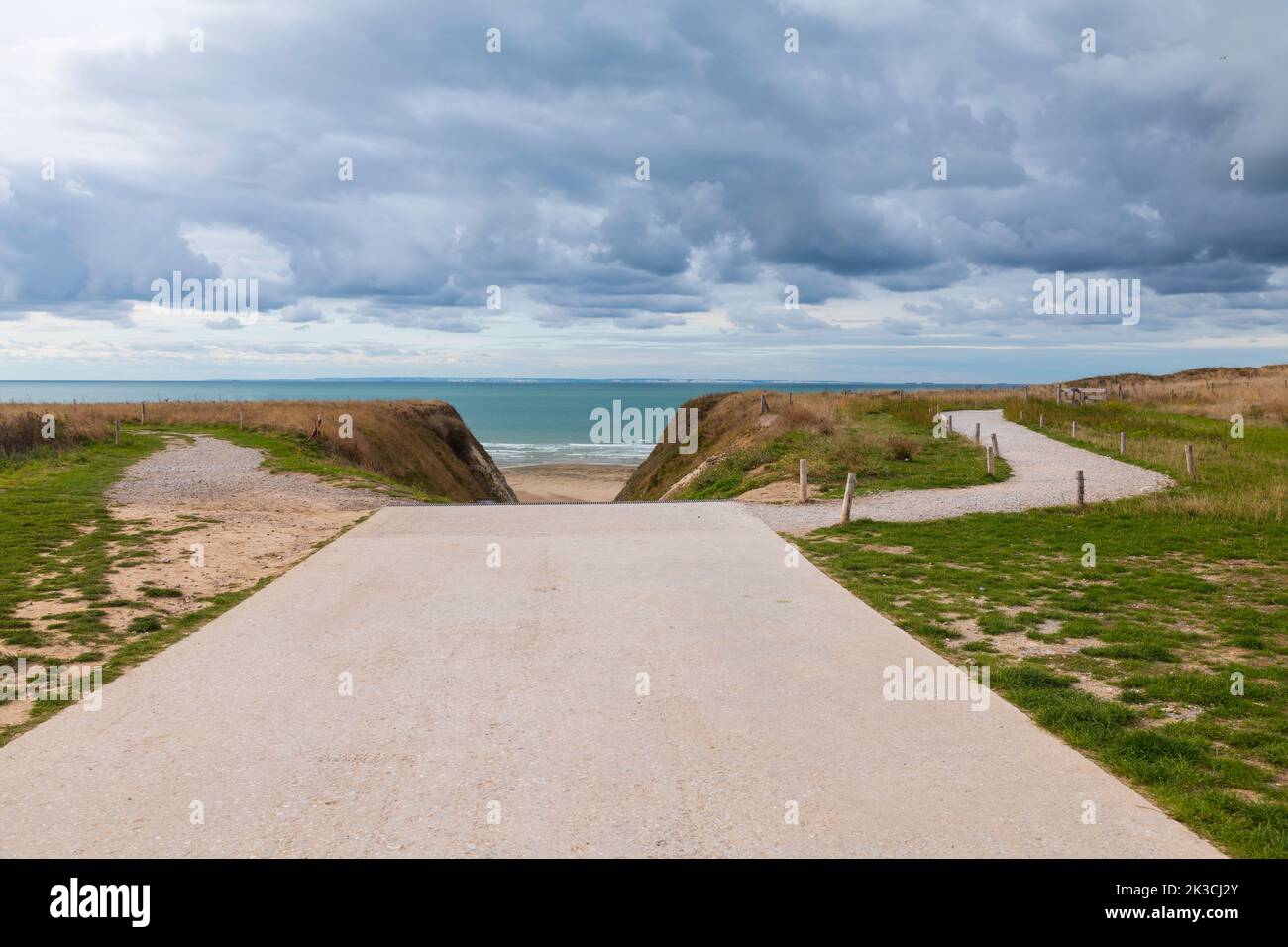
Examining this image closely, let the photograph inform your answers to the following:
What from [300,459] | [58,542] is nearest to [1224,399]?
[300,459]

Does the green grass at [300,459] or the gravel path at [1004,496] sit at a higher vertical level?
the green grass at [300,459]

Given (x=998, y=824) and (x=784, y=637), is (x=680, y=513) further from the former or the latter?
(x=998, y=824)

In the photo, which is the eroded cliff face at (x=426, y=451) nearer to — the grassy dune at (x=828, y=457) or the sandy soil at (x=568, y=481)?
the sandy soil at (x=568, y=481)

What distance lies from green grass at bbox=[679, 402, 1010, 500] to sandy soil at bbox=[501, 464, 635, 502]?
21406 mm

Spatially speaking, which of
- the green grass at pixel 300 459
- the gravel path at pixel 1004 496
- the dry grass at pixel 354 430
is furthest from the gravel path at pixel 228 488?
the gravel path at pixel 1004 496

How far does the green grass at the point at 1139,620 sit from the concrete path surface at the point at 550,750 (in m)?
0.51

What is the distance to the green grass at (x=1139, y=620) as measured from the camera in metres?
6.41

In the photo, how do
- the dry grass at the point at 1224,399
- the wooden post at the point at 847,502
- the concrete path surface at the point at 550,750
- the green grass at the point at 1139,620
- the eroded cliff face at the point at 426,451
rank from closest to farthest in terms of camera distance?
the concrete path surface at the point at 550,750, the green grass at the point at 1139,620, the wooden post at the point at 847,502, the eroded cliff face at the point at 426,451, the dry grass at the point at 1224,399

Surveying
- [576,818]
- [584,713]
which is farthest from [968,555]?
[576,818]

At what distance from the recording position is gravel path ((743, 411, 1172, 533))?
19.9 meters

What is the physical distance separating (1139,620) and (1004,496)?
11.9 m
